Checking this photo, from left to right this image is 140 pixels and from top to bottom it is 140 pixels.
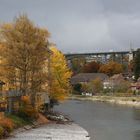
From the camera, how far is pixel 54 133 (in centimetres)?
4656

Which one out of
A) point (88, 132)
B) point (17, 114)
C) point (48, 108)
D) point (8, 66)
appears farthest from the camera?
point (48, 108)

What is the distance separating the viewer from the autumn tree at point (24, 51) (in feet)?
192

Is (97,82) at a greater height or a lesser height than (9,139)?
greater

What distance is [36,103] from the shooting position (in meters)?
61.7

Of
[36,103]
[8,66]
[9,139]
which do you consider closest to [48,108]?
[36,103]

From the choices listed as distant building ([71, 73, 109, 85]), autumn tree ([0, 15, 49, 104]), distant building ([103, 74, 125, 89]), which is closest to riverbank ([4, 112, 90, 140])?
autumn tree ([0, 15, 49, 104])

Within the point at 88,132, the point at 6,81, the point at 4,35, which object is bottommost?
the point at 88,132

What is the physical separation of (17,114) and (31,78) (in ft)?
23.5

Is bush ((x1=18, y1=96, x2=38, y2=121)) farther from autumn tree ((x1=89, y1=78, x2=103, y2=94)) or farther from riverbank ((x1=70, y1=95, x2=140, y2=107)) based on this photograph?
autumn tree ((x1=89, y1=78, x2=103, y2=94))

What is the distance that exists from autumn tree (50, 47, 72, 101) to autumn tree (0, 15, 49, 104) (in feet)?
30.4

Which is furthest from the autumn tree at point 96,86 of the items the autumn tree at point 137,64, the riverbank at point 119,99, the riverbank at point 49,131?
the riverbank at point 49,131

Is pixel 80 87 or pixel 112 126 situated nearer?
pixel 112 126

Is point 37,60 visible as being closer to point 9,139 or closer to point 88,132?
point 88,132

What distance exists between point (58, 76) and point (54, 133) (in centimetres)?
3013
